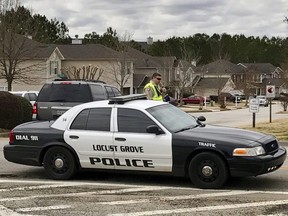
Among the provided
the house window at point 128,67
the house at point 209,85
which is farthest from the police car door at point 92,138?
the house at point 209,85

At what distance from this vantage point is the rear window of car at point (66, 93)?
45.2 feet

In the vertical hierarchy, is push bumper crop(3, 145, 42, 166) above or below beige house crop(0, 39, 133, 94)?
below

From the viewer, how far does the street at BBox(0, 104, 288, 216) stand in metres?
6.38

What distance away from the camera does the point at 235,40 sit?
127250 millimetres

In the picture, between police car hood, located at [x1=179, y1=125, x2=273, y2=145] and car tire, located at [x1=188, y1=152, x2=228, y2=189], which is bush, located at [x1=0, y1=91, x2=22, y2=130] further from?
car tire, located at [x1=188, y1=152, x2=228, y2=189]

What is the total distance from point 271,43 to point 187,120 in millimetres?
125277

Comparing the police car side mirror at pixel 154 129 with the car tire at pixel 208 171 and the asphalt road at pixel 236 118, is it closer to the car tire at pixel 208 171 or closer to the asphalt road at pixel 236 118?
the car tire at pixel 208 171

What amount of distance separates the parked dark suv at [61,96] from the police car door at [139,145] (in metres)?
5.66

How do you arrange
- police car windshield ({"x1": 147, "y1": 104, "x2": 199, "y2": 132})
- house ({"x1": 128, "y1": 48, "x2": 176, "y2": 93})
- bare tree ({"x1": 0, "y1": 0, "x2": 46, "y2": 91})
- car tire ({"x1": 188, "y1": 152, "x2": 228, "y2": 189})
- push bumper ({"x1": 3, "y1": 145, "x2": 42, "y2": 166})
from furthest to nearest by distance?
house ({"x1": 128, "y1": 48, "x2": 176, "y2": 93}), bare tree ({"x1": 0, "y1": 0, "x2": 46, "y2": 91}), push bumper ({"x1": 3, "y1": 145, "x2": 42, "y2": 166}), police car windshield ({"x1": 147, "y1": 104, "x2": 199, "y2": 132}), car tire ({"x1": 188, "y1": 152, "x2": 228, "y2": 189})

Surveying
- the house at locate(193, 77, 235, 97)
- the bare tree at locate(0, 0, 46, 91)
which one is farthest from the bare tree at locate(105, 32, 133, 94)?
the house at locate(193, 77, 235, 97)

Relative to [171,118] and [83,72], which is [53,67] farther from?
[171,118]

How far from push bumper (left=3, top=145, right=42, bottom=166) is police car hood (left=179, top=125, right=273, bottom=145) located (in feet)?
8.53

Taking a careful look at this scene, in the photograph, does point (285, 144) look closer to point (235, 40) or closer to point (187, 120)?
point (187, 120)

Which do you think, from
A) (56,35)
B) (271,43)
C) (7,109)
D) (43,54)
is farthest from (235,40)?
(7,109)
